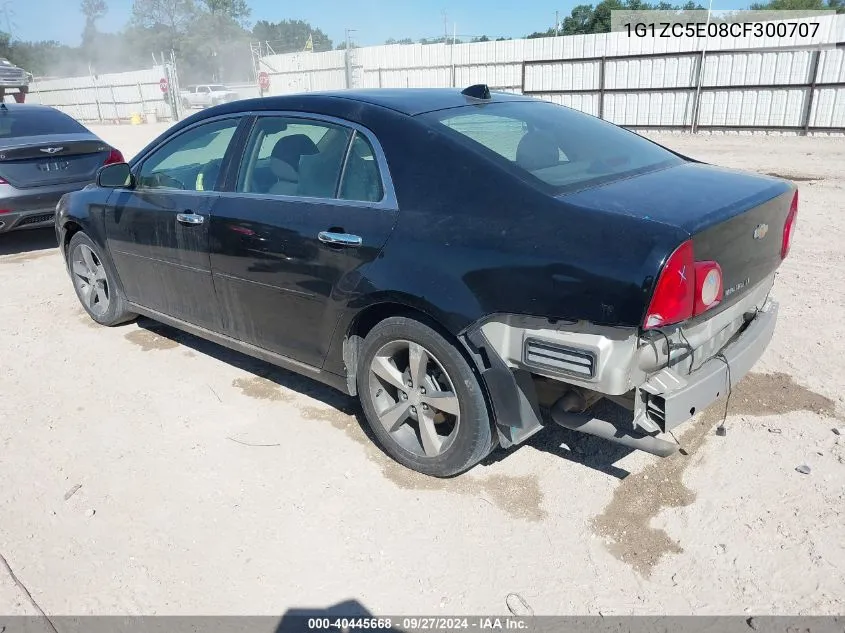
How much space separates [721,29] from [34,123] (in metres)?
17.8

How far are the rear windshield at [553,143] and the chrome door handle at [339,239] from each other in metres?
0.66

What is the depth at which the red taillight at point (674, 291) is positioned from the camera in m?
2.25

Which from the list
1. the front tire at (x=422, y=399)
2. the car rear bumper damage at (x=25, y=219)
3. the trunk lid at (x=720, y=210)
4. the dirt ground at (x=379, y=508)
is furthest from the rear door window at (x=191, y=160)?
the car rear bumper damage at (x=25, y=219)

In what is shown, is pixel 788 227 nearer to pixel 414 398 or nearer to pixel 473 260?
Result: pixel 473 260

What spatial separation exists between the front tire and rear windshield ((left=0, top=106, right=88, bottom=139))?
22.5 ft

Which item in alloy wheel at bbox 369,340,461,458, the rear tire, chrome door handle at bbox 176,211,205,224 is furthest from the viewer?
the rear tire

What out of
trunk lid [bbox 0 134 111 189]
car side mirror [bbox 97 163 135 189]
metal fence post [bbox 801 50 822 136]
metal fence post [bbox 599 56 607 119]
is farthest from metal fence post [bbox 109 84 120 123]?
car side mirror [bbox 97 163 135 189]

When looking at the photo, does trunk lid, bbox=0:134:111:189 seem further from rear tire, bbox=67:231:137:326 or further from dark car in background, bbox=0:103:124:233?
rear tire, bbox=67:231:137:326

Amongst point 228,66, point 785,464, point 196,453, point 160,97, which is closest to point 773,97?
point 785,464

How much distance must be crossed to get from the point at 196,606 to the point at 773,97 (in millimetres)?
18316

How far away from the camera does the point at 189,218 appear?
3.87 meters

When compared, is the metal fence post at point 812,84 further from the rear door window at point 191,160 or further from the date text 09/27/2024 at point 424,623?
the date text 09/27/2024 at point 424,623

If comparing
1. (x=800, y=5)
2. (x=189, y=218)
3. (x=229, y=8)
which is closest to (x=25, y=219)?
(x=189, y=218)

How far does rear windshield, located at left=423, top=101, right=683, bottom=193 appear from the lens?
2859mm
